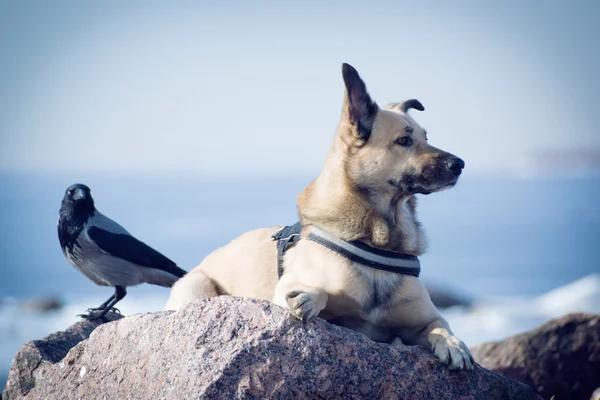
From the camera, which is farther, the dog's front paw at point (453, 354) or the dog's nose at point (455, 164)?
the dog's nose at point (455, 164)

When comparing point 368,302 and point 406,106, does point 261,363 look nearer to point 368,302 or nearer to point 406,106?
point 368,302

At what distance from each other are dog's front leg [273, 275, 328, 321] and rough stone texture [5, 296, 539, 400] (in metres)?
0.06

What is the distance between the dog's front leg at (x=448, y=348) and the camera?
388 centimetres

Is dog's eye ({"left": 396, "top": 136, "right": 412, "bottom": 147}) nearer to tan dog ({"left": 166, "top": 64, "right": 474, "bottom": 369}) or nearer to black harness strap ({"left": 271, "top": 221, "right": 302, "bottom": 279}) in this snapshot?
tan dog ({"left": 166, "top": 64, "right": 474, "bottom": 369})

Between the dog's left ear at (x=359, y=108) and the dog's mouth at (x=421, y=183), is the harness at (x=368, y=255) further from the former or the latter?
the dog's left ear at (x=359, y=108)

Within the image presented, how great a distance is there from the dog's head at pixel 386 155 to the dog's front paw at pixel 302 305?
0.92m

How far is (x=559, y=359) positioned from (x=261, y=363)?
468cm

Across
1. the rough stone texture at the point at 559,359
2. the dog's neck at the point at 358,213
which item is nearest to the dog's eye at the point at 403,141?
the dog's neck at the point at 358,213

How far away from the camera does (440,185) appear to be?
436 cm

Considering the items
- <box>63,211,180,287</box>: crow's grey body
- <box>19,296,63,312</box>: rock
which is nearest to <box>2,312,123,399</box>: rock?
<box>63,211,180,287</box>: crow's grey body

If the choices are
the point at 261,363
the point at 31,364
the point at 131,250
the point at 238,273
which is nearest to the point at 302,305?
the point at 261,363

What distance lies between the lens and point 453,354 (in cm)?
388

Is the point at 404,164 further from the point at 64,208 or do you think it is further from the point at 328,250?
the point at 64,208

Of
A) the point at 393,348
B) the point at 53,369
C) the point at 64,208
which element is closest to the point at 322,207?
the point at 393,348
